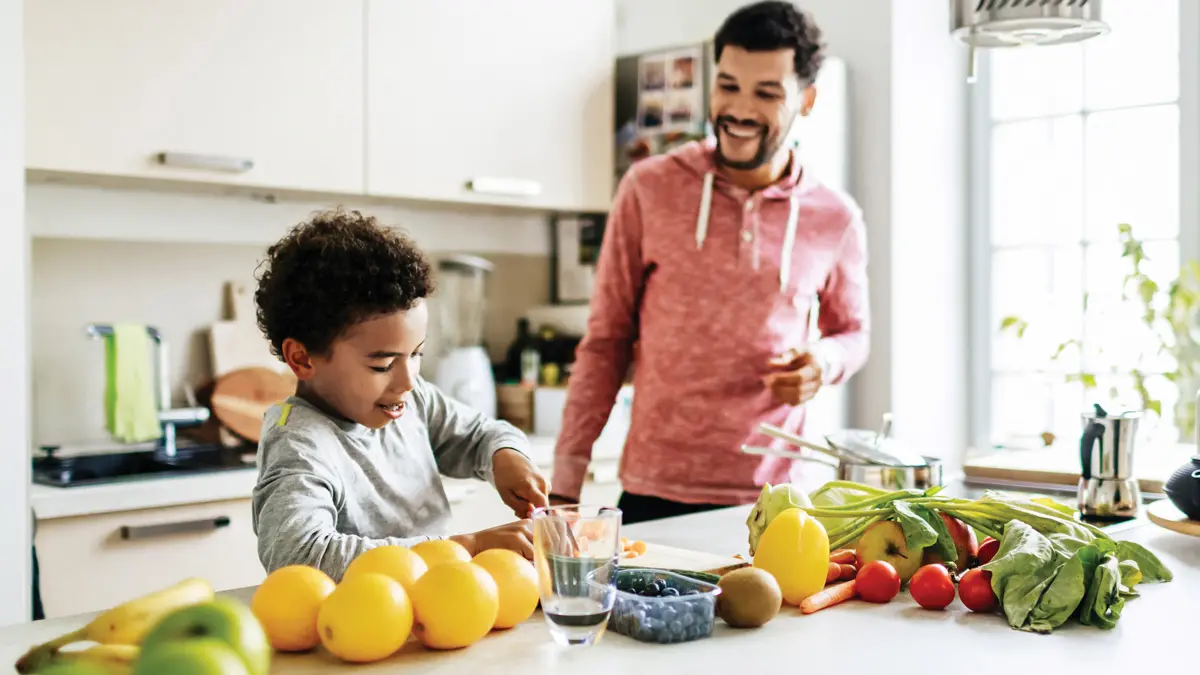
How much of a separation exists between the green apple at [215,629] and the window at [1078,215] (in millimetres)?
2646

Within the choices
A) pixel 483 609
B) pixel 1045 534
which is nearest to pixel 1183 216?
pixel 1045 534

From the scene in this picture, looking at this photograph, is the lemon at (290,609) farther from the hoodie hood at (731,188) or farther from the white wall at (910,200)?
the white wall at (910,200)

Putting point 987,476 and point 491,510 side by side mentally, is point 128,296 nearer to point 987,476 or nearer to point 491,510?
point 491,510

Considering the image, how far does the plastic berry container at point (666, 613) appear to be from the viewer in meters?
1.09

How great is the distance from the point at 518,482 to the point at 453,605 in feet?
1.83

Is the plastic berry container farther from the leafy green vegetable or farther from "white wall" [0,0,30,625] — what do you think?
"white wall" [0,0,30,625]

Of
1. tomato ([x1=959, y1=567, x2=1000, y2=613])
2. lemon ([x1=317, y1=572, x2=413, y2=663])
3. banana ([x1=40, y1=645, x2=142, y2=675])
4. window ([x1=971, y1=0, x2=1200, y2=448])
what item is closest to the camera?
banana ([x1=40, y1=645, x2=142, y2=675])

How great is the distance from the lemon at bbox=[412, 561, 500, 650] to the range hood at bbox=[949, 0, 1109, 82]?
112 centimetres

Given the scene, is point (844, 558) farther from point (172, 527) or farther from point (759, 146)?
point (172, 527)

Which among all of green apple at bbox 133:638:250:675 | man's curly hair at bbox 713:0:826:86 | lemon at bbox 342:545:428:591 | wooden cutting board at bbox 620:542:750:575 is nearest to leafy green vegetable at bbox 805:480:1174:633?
wooden cutting board at bbox 620:542:750:575

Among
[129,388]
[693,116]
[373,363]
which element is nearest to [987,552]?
[373,363]

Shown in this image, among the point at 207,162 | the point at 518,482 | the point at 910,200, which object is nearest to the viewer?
the point at 518,482

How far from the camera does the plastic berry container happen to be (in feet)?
3.58

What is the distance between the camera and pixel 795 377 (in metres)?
1.99
